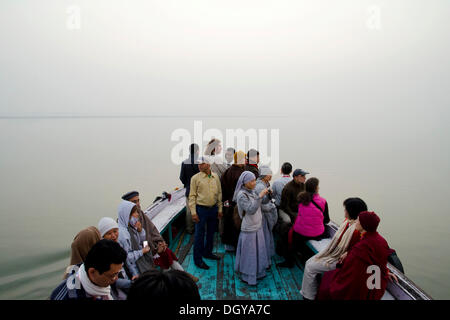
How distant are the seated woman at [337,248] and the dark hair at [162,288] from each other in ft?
6.47

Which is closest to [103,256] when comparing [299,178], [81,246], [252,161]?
[81,246]

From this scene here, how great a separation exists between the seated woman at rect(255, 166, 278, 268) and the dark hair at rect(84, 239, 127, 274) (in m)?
2.16

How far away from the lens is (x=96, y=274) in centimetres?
177

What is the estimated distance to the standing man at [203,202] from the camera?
12.4 feet

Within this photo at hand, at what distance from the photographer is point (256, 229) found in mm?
3471

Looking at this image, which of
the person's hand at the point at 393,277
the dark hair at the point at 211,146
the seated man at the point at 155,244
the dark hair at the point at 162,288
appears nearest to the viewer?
the dark hair at the point at 162,288

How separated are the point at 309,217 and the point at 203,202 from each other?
1.55 metres

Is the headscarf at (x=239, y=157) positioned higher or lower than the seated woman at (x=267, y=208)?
higher

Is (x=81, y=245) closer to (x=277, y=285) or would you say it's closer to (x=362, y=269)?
(x=362, y=269)

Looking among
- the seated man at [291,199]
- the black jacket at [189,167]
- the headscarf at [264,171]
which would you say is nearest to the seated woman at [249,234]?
the headscarf at [264,171]

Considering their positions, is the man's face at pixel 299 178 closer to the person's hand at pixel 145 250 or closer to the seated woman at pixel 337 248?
the seated woman at pixel 337 248
